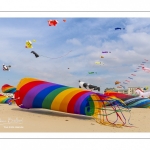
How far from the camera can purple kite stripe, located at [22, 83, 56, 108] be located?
785cm

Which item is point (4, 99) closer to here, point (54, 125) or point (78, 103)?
point (78, 103)

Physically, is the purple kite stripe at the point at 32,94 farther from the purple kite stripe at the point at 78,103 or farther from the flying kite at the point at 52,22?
the flying kite at the point at 52,22

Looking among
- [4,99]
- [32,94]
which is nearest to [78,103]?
[32,94]

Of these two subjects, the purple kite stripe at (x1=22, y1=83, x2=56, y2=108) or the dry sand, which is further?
the purple kite stripe at (x1=22, y1=83, x2=56, y2=108)

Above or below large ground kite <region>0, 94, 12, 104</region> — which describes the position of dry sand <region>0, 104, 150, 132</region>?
below

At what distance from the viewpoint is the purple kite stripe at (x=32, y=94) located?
25.7ft

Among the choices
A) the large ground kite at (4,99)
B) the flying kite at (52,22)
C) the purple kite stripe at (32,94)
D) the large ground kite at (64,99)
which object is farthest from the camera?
the large ground kite at (4,99)

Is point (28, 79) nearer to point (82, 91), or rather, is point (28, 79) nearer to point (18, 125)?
point (82, 91)

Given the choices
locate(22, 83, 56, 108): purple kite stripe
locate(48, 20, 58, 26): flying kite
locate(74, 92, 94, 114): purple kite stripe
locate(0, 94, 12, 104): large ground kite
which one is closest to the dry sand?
locate(74, 92, 94, 114): purple kite stripe

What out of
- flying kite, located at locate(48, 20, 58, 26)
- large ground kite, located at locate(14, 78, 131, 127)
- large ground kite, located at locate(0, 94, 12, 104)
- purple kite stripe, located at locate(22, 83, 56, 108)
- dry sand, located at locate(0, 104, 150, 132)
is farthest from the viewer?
large ground kite, located at locate(0, 94, 12, 104)

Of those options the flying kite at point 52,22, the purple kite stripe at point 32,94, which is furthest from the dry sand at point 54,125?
the flying kite at point 52,22

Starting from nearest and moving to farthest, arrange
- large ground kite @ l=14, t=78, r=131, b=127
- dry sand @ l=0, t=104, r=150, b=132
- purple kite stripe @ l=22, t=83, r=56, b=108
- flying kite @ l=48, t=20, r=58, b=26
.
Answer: dry sand @ l=0, t=104, r=150, b=132 < flying kite @ l=48, t=20, r=58, b=26 < large ground kite @ l=14, t=78, r=131, b=127 < purple kite stripe @ l=22, t=83, r=56, b=108

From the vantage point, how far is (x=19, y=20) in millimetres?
6113

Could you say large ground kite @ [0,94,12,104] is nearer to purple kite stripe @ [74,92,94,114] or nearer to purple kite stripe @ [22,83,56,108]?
purple kite stripe @ [22,83,56,108]
